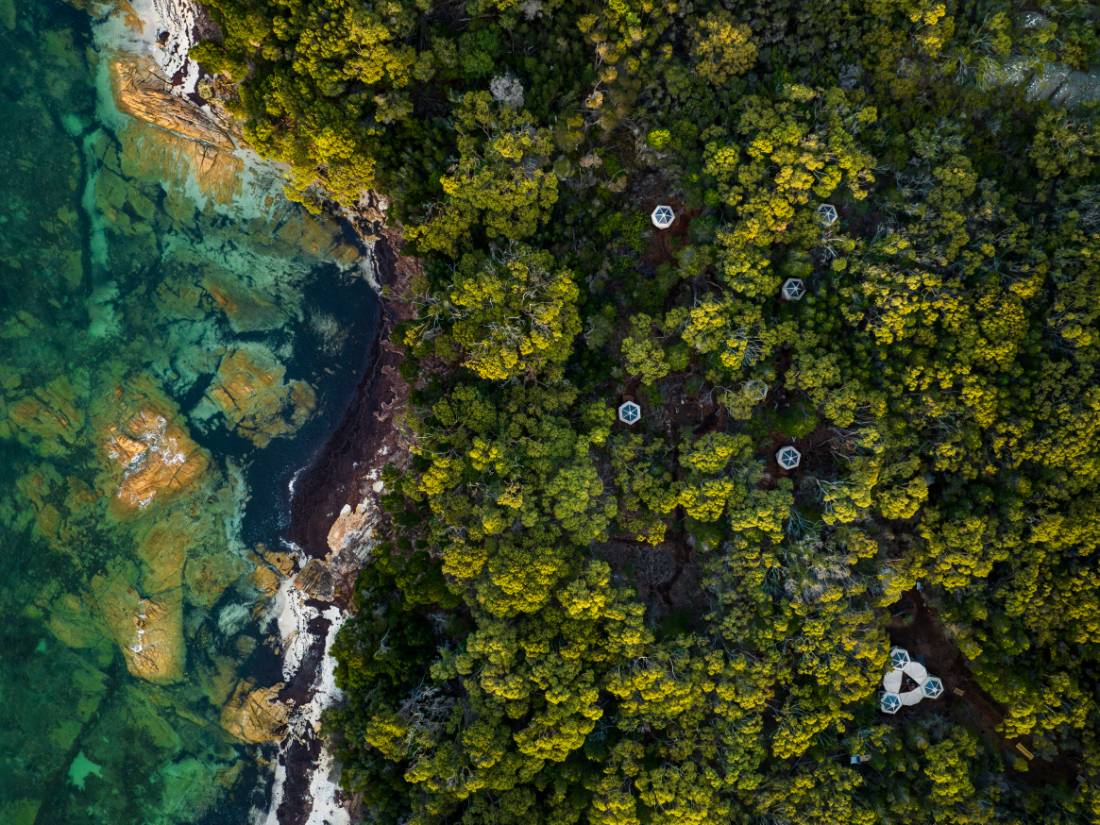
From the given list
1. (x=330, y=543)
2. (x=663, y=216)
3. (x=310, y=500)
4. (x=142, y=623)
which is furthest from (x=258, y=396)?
(x=663, y=216)

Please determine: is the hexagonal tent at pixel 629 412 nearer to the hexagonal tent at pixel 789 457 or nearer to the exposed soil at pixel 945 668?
the hexagonal tent at pixel 789 457

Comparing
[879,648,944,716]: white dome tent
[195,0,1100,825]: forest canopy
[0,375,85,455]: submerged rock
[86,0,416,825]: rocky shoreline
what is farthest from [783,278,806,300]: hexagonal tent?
[0,375,85,455]: submerged rock

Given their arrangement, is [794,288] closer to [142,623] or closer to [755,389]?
[755,389]

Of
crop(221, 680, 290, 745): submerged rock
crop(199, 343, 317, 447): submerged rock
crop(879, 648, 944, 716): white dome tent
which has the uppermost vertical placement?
crop(199, 343, 317, 447): submerged rock

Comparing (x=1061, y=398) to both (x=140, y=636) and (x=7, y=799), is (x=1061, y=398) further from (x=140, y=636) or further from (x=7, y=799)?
(x=7, y=799)

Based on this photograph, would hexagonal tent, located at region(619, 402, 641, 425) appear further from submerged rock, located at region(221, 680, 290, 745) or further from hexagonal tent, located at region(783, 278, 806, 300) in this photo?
submerged rock, located at region(221, 680, 290, 745)

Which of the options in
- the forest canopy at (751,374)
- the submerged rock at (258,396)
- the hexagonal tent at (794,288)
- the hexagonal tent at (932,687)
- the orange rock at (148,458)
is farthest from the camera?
the submerged rock at (258,396)

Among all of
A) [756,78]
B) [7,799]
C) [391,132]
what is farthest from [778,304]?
[7,799]

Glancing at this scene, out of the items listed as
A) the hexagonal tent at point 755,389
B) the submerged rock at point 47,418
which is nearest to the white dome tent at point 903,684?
the hexagonal tent at point 755,389
